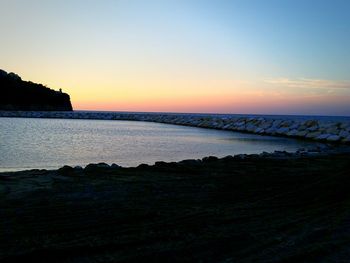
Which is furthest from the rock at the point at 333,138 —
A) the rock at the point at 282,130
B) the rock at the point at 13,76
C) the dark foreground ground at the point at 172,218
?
the rock at the point at 13,76

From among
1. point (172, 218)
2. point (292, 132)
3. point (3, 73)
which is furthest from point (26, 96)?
point (172, 218)

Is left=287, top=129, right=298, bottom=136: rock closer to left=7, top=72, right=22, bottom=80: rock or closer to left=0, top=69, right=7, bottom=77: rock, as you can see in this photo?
left=0, top=69, right=7, bottom=77: rock

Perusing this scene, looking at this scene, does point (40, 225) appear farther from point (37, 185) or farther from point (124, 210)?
point (37, 185)

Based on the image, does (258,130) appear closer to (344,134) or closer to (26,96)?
(344,134)

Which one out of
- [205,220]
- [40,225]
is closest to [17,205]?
[40,225]

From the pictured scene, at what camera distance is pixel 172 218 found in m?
4.82

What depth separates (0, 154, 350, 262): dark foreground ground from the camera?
12.1 ft

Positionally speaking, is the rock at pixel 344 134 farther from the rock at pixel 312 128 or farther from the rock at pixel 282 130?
the rock at pixel 282 130

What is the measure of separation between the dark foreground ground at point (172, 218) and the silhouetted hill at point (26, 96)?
247ft

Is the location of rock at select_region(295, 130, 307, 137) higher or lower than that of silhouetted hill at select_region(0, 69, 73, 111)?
lower

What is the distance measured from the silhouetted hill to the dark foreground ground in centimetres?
7539

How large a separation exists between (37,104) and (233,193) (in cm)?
8383

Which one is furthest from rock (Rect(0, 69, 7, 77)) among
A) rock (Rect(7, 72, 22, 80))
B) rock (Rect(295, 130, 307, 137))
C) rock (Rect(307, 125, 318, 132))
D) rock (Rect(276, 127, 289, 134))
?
rock (Rect(307, 125, 318, 132))

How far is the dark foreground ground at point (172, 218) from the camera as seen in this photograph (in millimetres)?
3701
